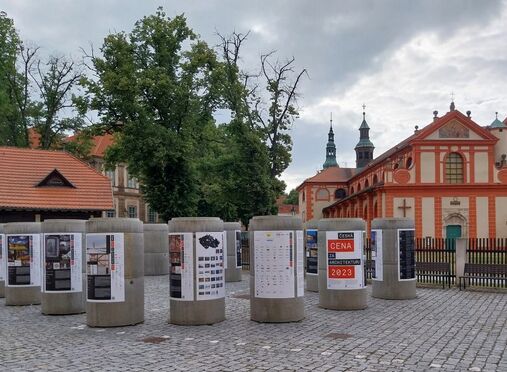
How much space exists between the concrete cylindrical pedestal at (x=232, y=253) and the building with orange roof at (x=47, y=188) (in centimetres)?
1079

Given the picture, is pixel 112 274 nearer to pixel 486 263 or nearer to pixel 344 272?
pixel 344 272

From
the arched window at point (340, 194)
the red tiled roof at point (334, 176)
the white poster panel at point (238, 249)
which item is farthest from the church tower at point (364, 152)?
the white poster panel at point (238, 249)

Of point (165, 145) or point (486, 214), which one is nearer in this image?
point (165, 145)

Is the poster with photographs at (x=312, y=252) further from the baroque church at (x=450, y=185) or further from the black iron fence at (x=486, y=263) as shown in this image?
the baroque church at (x=450, y=185)

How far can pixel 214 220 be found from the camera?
11383 mm

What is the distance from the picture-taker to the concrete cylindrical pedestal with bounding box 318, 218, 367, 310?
42.0 feet

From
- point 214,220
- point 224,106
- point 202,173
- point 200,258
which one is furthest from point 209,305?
point 202,173

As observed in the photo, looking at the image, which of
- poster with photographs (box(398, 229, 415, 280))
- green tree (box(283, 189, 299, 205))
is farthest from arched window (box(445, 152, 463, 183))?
green tree (box(283, 189, 299, 205))

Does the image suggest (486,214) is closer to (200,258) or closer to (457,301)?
(457,301)

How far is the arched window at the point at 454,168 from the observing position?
46.7 metres

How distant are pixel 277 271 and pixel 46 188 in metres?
20.6

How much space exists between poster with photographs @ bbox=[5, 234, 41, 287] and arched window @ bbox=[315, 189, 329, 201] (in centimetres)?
6500

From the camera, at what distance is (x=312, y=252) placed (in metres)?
16.5

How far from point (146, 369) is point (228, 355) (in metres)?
1.37
